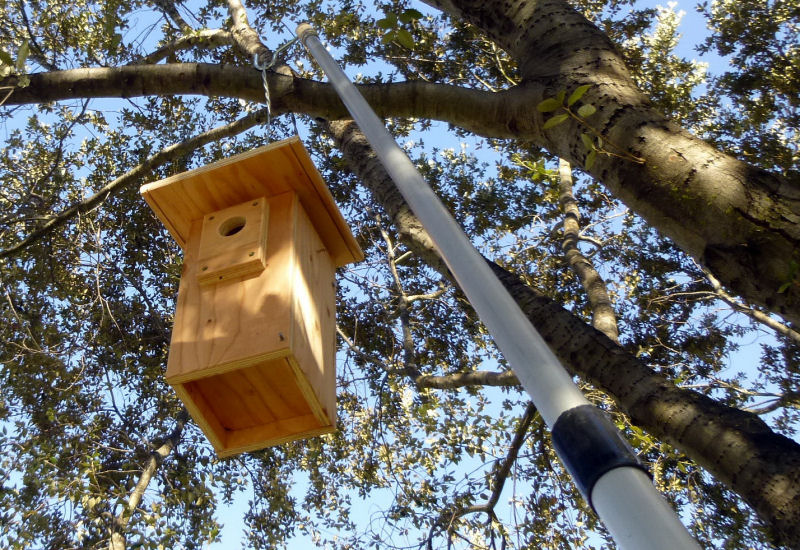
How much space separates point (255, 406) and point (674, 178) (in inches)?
69.0

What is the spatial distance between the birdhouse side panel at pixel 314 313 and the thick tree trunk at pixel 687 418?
1.46 feet

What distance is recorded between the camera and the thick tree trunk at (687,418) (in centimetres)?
189

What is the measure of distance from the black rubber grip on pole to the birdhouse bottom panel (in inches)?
63.1

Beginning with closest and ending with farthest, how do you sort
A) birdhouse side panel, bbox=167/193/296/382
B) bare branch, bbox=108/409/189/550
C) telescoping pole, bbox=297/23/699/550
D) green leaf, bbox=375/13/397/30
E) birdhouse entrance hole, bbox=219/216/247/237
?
telescoping pole, bbox=297/23/699/550 → green leaf, bbox=375/13/397/30 → birdhouse side panel, bbox=167/193/296/382 → birdhouse entrance hole, bbox=219/216/247/237 → bare branch, bbox=108/409/189/550

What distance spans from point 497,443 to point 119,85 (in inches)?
148

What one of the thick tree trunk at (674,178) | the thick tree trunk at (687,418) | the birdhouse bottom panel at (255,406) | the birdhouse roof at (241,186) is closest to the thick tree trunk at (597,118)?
the thick tree trunk at (674,178)

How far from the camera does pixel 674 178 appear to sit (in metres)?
1.92

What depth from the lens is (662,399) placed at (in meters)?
2.32

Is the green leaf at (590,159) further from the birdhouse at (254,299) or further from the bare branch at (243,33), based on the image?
the bare branch at (243,33)

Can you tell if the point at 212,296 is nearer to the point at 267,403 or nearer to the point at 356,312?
the point at 267,403

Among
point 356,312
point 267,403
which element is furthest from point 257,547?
point 267,403

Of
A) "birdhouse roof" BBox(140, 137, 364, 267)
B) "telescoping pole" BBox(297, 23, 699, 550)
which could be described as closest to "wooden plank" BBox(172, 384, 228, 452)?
"birdhouse roof" BBox(140, 137, 364, 267)

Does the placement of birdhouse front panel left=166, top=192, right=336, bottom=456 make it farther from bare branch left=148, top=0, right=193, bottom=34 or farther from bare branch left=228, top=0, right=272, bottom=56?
bare branch left=148, top=0, right=193, bottom=34

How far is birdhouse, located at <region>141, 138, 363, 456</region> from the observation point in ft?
8.03
